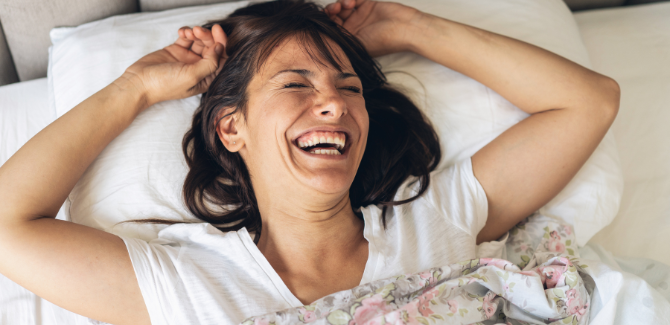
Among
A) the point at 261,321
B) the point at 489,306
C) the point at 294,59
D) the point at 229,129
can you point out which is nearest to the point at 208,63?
the point at 229,129

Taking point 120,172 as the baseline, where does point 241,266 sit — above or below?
below

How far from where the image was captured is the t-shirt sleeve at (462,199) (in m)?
1.33

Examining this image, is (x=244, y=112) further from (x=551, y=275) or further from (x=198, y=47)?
(x=551, y=275)

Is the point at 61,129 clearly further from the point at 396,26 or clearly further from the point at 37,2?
the point at 396,26

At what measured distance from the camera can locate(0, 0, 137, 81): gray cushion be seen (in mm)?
1539

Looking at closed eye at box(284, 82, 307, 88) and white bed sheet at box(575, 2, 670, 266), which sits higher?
closed eye at box(284, 82, 307, 88)

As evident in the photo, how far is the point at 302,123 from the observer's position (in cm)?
115

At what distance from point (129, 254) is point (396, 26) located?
1.08 metres

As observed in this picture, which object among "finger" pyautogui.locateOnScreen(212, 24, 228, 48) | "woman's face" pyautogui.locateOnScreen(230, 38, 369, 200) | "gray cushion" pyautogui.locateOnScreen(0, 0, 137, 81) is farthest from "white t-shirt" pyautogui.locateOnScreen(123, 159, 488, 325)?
"gray cushion" pyautogui.locateOnScreen(0, 0, 137, 81)

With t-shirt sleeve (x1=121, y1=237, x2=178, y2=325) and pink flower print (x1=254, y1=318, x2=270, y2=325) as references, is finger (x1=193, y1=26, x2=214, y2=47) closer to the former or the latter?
t-shirt sleeve (x1=121, y1=237, x2=178, y2=325)

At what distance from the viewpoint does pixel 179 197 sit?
136 cm

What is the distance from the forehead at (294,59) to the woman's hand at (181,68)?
0.24m

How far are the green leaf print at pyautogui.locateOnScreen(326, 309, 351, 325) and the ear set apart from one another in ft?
1.81

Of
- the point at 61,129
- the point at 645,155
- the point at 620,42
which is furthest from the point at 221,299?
the point at 620,42
